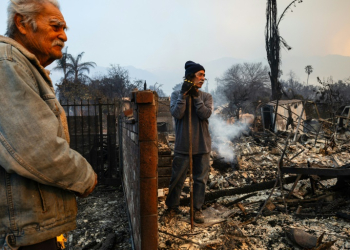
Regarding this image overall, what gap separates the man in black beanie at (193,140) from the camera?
12.0ft

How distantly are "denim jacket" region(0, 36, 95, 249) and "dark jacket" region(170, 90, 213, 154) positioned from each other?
248cm

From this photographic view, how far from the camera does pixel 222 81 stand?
54062mm

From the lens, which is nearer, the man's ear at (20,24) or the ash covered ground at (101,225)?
the man's ear at (20,24)

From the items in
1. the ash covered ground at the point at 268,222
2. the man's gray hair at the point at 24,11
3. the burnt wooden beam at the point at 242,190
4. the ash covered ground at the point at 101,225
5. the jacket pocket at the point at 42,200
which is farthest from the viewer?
the burnt wooden beam at the point at 242,190

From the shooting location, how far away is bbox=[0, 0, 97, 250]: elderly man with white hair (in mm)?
1105

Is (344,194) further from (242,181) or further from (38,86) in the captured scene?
(38,86)

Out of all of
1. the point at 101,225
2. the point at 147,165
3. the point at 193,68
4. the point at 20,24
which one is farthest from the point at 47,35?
the point at 101,225

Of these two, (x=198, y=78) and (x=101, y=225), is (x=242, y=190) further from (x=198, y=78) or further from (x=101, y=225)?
(x=101, y=225)

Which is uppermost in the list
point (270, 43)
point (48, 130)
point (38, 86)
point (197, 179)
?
point (270, 43)

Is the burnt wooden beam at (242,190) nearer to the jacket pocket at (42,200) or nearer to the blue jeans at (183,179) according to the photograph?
the blue jeans at (183,179)

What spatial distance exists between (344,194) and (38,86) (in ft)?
16.4

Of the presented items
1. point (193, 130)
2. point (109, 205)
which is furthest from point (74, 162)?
point (109, 205)

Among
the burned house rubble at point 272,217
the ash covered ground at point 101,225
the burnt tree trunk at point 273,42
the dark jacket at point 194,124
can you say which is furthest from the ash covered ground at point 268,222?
the burnt tree trunk at point 273,42

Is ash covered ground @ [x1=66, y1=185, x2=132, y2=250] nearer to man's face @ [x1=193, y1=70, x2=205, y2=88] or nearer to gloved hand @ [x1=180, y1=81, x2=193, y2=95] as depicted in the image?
gloved hand @ [x1=180, y1=81, x2=193, y2=95]
